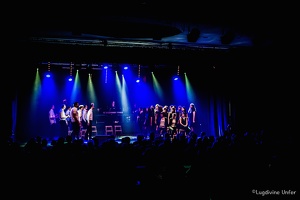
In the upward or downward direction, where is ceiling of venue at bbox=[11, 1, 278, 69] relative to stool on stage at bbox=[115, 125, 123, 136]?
upward

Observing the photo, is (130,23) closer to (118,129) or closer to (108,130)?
(118,129)

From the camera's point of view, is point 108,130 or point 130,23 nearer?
point 130,23

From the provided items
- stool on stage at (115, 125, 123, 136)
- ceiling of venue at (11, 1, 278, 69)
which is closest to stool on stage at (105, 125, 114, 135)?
stool on stage at (115, 125, 123, 136)

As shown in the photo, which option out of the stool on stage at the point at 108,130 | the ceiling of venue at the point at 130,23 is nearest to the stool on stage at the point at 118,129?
the stool on stage at the point at 108,130

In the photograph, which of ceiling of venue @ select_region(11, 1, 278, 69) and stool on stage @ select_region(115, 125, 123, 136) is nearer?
ceiling of venue @ select_region(11, 1, 278, 69)

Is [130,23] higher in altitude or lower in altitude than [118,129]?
higher

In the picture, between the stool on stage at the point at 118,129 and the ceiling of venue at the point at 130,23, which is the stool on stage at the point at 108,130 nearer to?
the stool on stage at the point at 118,129

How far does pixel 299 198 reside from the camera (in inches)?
125

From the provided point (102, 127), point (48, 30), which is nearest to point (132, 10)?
point (48, 30)

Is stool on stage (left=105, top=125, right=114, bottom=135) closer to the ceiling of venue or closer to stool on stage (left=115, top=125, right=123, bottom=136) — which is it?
stool on stage (left=115, top=125, right=123, bottom=136)

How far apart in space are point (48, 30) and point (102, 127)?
7348 millimetres

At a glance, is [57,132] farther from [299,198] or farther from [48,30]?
[299,198]

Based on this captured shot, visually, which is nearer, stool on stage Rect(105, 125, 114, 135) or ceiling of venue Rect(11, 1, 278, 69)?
ceiling of venue Rect(11, 1, 278, 69)

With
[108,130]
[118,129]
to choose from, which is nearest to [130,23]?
[118,129]
